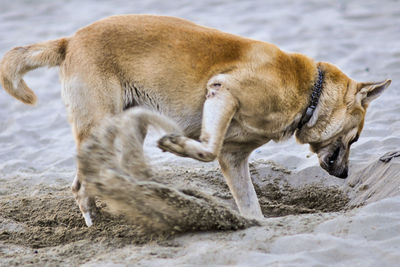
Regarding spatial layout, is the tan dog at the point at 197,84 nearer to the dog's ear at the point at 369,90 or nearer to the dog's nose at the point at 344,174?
the dog's ear at the point at 369,90

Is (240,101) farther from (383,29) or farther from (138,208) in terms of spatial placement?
(383,29)

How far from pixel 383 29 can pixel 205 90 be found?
5.39 metres

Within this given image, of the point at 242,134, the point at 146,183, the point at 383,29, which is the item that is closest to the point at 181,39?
the point at 242,134

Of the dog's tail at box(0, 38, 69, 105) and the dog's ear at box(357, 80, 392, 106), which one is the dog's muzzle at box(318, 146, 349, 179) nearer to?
the dog's ear at box(357, 80, 392, 106)

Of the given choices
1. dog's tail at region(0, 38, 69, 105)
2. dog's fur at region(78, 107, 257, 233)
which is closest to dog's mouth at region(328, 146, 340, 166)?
dog's fur at region(78, 107, 257, 233)

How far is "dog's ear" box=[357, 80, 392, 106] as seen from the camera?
4.71 metres

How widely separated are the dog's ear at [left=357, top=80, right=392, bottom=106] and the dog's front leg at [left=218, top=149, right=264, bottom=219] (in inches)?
40.3

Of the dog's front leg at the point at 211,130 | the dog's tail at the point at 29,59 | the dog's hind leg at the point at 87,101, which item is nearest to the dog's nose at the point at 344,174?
the dog's front leg at the point at 211,130

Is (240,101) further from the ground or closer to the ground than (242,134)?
further from the ground

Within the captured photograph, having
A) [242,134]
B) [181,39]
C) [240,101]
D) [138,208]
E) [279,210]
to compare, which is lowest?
[279,210]

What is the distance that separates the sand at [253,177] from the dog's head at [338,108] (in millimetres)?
574

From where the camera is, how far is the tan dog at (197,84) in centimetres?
448

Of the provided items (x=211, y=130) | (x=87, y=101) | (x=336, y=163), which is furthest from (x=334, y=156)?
(x=87, y=101)

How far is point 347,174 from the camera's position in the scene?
525cm
